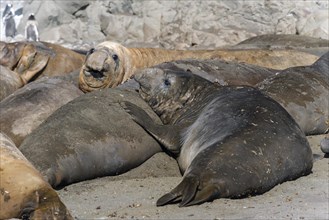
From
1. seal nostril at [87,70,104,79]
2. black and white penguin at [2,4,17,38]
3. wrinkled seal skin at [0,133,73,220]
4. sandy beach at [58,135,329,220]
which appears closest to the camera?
wrinkled seal skin at [0,133,73,220]

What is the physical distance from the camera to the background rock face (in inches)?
756

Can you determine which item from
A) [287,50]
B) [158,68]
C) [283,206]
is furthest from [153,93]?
[287,50]

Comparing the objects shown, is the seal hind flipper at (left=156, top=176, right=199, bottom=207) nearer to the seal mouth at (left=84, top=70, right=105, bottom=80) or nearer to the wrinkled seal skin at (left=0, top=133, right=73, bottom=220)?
the wrinkled seal skin at (left=0, top=133, right=73, bottom=220)

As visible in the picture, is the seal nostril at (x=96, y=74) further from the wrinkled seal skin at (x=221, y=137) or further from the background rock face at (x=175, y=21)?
the background rock face at (x=175, y=21)

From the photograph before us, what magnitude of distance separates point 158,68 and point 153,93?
1.09 feet

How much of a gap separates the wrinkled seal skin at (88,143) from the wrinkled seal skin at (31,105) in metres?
0.56

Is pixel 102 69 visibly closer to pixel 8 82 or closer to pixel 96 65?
pixel 96 65

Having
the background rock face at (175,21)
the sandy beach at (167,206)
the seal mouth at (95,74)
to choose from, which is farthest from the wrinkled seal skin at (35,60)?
the background rock face at (175,21)

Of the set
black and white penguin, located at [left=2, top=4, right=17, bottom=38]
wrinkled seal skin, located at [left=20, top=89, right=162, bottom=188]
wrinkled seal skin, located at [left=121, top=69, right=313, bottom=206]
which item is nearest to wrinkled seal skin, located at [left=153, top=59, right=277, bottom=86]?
wrinkled seal skin, located at [left=121, top=69, right=313, bottom=206]

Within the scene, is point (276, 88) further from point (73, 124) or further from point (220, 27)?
point (220, 27)

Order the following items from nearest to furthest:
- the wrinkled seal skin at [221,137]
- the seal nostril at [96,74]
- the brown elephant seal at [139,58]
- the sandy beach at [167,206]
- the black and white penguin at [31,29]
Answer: the sandy beach at [167,206] < the wrinkled seal skin at [221,137] < the seal nostril at [96,74] < the brown elephant seal at [139,58] < the black and white penguin at [31,29]

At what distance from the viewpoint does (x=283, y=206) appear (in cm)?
512

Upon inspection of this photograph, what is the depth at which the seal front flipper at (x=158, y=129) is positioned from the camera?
271 inches

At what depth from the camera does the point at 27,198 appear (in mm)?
A: 4344
